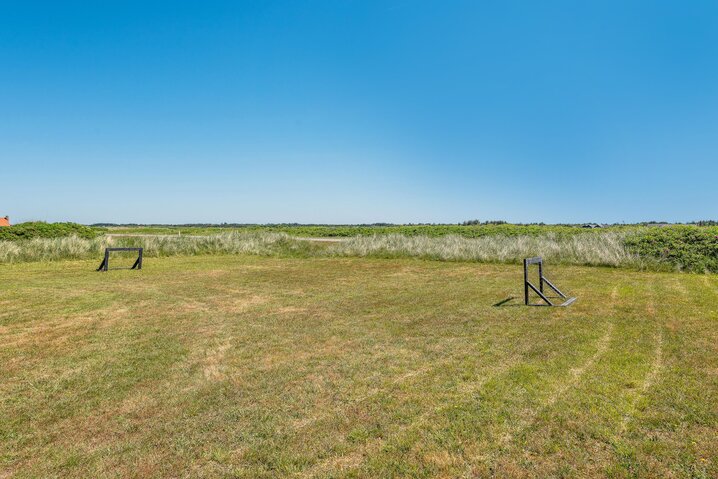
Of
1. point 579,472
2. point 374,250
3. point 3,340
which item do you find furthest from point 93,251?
point 579,472

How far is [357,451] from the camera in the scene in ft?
12.7

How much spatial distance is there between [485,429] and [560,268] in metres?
16.6

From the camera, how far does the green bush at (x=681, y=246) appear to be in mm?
17734

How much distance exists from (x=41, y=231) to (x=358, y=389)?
116 feet

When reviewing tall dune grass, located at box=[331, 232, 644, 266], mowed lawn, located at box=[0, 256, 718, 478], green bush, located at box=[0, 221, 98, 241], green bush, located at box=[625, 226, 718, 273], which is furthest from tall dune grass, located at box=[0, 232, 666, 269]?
mowed lawn, located at box=[0, 256, 718, 478]

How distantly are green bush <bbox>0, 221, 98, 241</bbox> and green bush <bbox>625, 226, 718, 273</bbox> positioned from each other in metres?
36.4

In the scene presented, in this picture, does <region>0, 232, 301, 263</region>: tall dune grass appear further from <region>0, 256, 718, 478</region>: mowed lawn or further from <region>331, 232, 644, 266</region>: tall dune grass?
<region>0, 256, 718, 478</region>: mowed lawn

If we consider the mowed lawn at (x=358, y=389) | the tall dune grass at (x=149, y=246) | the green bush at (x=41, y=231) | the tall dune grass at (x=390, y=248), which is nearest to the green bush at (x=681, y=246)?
the tall dune grass at (x=390, y=248)

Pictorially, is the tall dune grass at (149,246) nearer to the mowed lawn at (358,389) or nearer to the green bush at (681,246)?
the mowed lawn at (358,389)

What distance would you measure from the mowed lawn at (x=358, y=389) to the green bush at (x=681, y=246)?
330 inches

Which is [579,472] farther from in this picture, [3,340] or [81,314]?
[81,314]

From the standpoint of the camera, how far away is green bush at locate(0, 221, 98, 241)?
28984 millimetres

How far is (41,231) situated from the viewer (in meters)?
30.6

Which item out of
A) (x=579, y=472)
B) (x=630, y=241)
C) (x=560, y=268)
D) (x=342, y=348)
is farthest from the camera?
(x=630, y=241)
